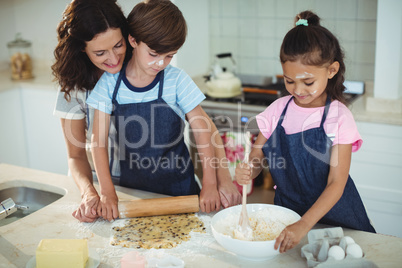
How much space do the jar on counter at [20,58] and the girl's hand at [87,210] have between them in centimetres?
221

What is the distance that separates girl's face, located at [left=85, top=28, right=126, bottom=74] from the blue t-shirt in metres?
0.07

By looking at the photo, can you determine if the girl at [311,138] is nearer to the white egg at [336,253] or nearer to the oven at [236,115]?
the white egg at [336,253]

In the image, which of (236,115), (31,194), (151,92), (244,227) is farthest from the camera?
(236,115)

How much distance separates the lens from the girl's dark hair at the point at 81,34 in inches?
60.8

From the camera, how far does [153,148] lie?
70.6 inches

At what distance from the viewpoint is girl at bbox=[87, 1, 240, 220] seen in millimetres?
1538

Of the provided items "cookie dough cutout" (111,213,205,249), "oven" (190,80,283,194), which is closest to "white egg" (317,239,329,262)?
"cookie dough cutout" (111,213,205,249)

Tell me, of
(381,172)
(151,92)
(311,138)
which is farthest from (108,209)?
(381,172)

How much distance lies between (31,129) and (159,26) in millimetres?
2169

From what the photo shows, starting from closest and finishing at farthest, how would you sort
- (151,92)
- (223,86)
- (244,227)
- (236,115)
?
(244,227) < (151,92) < (236,115) < (223,86)

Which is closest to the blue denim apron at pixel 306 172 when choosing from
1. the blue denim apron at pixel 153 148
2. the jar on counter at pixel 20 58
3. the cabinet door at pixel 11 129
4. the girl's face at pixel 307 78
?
the girl's face at pixel 307 78

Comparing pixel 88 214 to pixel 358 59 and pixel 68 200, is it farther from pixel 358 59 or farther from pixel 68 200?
pixel 358 59

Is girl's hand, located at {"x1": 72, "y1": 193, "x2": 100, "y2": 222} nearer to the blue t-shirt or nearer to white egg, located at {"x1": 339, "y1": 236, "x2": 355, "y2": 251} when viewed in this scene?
the blue t-shirt

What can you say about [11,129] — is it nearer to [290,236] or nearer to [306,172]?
[306,172]
